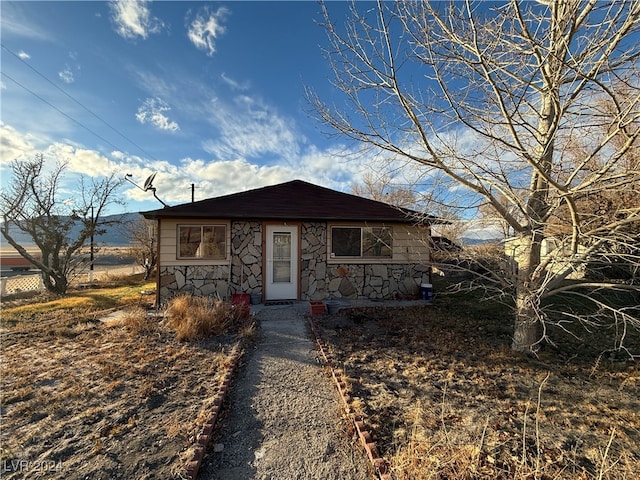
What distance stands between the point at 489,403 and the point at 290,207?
6376 mm

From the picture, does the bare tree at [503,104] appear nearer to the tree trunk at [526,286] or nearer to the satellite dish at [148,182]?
the tree trunk at [526,286]

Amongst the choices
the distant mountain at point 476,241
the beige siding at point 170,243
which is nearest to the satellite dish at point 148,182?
the beige siding at point 170,243

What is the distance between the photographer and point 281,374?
3928 mm

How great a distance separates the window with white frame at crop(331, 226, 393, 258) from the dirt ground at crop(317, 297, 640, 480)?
3.05m

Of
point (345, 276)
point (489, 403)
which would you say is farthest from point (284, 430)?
point (345, 276)

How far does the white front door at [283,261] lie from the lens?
8.09 metres

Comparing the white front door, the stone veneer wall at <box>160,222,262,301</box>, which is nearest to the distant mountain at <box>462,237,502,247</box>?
the white front door

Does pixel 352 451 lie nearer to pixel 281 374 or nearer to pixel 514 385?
pixel 281 374

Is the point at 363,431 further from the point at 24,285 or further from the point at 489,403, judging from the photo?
the point at 24,285

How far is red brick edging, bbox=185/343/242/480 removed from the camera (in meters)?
2.17

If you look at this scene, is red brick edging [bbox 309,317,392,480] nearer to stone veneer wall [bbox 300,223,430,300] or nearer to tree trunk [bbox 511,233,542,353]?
tree trunk [bbox 511,233,542,353]

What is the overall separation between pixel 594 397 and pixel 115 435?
204 inches

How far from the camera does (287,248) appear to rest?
819cm

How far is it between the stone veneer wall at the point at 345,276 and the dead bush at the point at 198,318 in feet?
8.72
